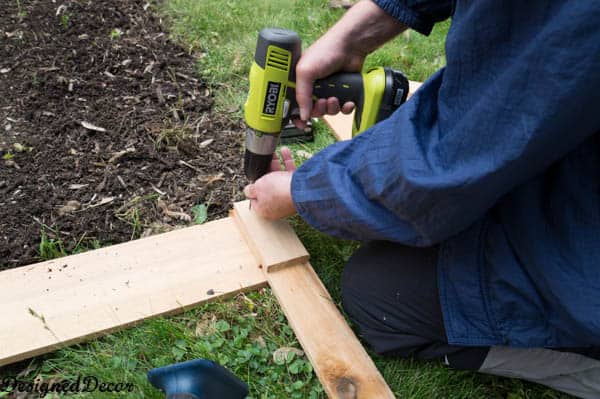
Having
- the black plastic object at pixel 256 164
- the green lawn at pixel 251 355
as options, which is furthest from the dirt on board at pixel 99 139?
the green lawn at pixel 251 355

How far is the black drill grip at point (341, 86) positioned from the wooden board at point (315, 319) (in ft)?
1.78

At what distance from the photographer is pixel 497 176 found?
1047 mm

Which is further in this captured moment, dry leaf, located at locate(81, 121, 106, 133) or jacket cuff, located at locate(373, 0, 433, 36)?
dry leaf, located at locate(81, 121, 106, 133)

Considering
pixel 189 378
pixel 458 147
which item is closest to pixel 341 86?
pixel 458 147

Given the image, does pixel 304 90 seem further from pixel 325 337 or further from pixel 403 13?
pixel 325 337

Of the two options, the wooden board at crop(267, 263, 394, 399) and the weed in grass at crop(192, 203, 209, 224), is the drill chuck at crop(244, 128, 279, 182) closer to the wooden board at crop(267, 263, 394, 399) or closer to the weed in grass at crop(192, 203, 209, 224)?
the weed in grass at crop(192, 203, 209, 224)

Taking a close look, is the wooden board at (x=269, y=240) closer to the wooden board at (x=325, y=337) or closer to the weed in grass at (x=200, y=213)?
the wooden board at (x=325, y=337)

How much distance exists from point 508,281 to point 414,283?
341 millimetres

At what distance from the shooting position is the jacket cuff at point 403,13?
5.46ft

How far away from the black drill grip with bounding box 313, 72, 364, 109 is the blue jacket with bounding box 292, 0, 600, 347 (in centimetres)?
26

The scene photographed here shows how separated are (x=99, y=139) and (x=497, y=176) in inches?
75.6

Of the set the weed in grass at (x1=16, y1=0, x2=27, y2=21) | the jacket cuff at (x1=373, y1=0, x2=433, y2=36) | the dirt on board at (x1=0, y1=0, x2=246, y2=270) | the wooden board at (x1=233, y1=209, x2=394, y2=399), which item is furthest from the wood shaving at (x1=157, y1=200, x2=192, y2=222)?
the weed in grass at (x1=16, y1=0, x2=27, y2=21)

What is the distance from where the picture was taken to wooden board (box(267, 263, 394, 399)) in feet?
4.89

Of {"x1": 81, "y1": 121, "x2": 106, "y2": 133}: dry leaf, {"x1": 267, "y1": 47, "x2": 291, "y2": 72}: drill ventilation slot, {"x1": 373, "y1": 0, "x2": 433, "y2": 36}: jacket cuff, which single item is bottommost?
{"x1": 81, "y1": 121, "x2": 106, "y2": 133}: dry leaf
